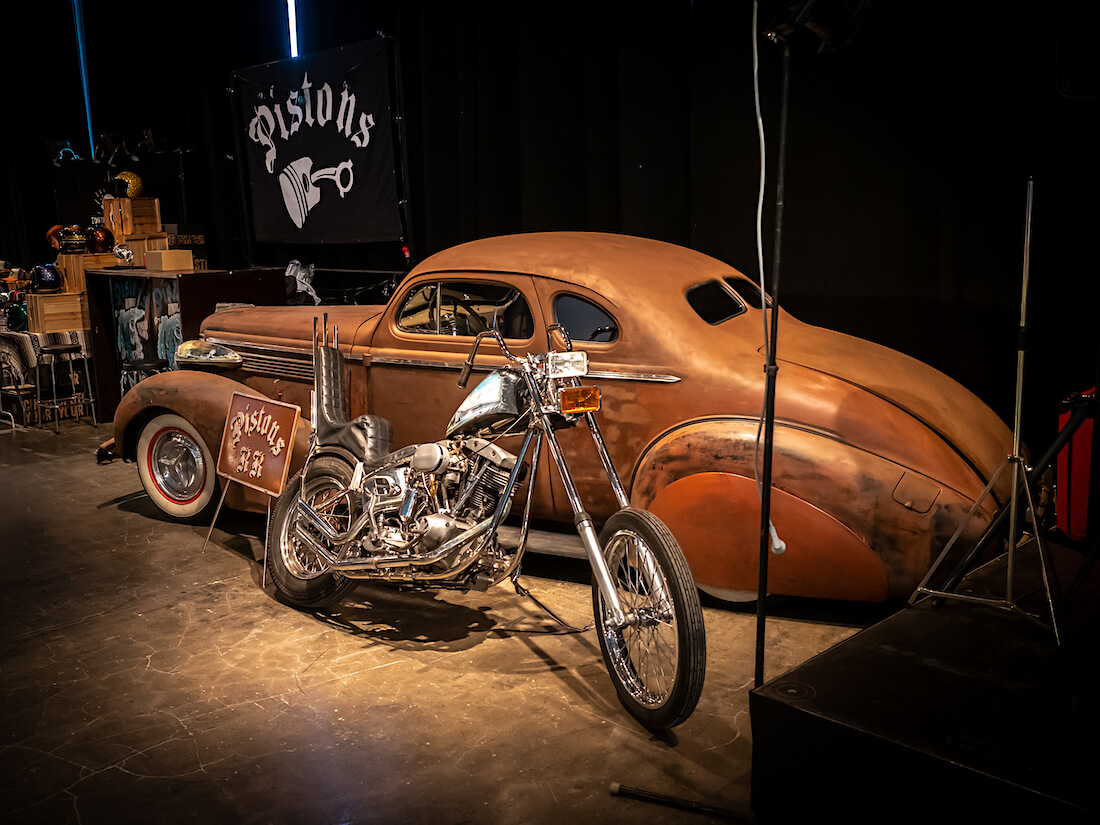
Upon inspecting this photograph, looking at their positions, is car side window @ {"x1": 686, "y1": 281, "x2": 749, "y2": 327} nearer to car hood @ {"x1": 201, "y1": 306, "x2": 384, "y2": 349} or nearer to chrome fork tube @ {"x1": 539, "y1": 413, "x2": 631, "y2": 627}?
chrome fork tube @ {"x1": 539, "y1": 413, "x2": 631, "y2": 627}

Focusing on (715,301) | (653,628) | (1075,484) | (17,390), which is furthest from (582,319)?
(17,390)

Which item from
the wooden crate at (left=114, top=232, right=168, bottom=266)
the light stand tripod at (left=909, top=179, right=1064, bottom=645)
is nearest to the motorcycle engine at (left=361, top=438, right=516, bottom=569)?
the light stand tripod at (left=909, top=179, right=1064, bottom=645)

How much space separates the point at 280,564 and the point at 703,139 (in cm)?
347

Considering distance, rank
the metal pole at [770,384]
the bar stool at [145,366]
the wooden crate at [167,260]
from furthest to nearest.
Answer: the wooden crate at [167,260], the bar stool at [145,366], the metal pole at [770,384]

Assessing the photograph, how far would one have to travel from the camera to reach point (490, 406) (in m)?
3.42

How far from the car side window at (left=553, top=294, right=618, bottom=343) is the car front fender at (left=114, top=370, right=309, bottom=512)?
1536 mm

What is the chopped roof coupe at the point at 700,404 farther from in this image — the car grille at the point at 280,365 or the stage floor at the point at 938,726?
the stage floor at the point at 938,726

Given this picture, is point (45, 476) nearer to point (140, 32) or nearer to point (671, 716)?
point (671, 716)

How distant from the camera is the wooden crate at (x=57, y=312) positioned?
752 cm

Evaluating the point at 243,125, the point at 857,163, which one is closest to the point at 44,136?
the point at 243,125

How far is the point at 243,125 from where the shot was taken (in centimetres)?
873

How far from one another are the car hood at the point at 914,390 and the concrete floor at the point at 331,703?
81 cm

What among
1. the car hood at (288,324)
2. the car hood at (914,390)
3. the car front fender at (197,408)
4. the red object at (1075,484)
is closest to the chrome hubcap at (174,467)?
the car front fender at (197,408)

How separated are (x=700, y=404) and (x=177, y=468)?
3200mm
